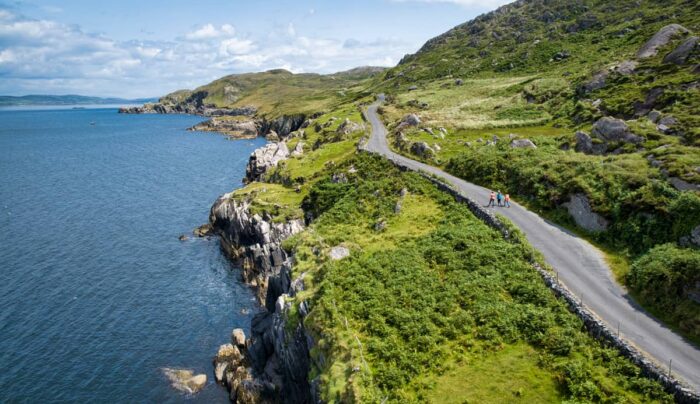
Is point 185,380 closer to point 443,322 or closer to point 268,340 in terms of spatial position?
point 268,340

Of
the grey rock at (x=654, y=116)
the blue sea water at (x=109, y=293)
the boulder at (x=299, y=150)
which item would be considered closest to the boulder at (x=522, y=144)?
the grey rock at (x=654, y=116)

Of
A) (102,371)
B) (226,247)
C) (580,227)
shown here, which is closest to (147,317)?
(102,371)

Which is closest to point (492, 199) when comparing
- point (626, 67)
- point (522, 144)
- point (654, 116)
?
point (522, 144)

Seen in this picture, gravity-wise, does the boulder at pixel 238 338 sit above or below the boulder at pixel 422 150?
below

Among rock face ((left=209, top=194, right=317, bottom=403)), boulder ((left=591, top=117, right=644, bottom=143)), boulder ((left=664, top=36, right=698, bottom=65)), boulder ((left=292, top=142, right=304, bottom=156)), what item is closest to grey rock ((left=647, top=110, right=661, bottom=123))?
boulder ((left=591, top=117, right=644, bottom=143))

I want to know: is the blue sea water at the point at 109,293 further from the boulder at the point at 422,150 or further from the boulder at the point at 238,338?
the boulder at the point at 422,150
